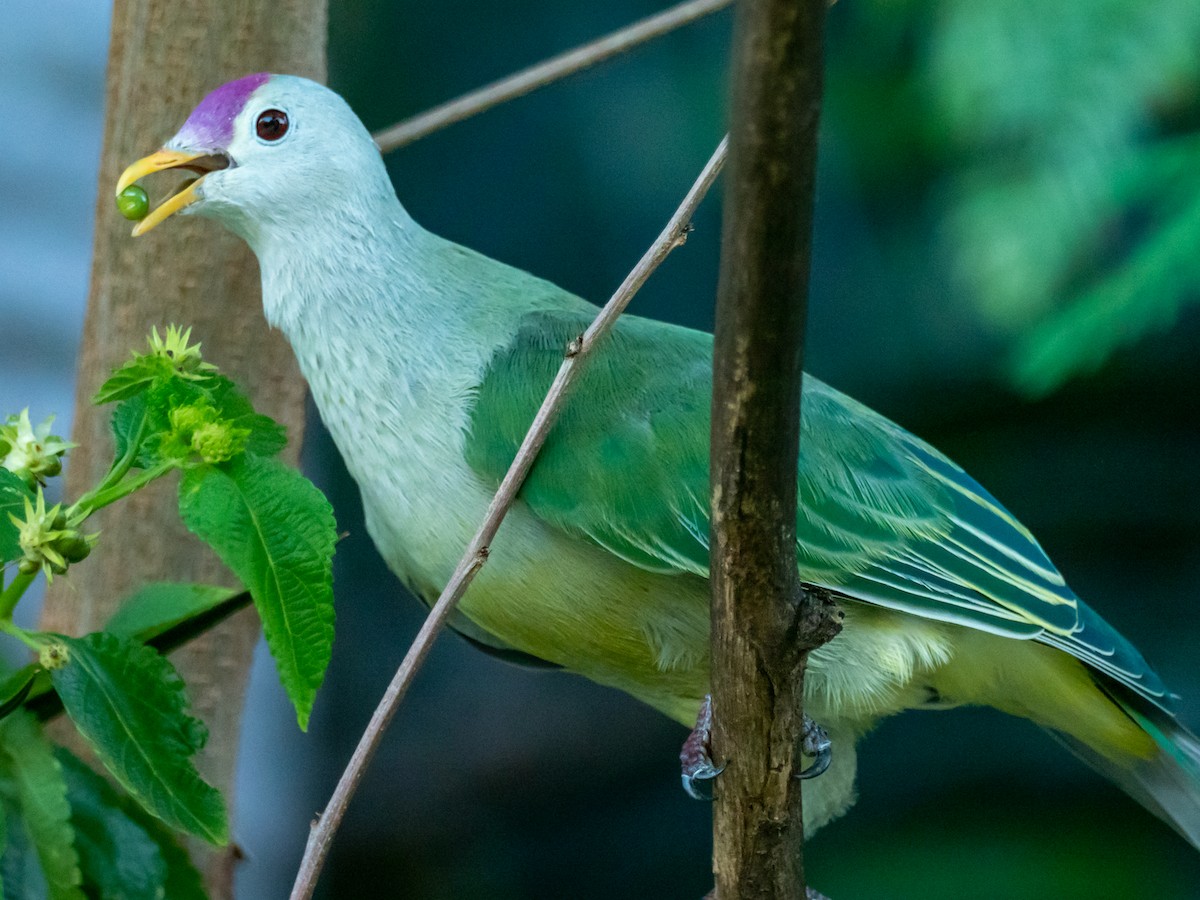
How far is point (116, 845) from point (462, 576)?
1.33 feet

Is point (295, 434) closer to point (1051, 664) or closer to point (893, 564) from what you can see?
point (893, 564)

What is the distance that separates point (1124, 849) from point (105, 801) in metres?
2.04

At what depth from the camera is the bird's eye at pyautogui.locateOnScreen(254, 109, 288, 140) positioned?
56.5 inches

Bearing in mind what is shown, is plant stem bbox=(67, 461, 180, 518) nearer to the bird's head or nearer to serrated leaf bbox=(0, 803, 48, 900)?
serrated leaf bbox=(0, 803, 48, 900)

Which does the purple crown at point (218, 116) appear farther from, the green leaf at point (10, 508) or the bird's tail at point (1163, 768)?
the bird's tail at point (1163, 768)

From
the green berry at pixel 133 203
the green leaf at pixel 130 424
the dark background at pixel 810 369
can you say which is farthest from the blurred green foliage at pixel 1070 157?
the green leaf at pixel 130 424

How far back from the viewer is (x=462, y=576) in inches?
40.4

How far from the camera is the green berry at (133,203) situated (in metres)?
1.37

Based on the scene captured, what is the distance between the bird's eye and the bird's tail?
48.4 inches

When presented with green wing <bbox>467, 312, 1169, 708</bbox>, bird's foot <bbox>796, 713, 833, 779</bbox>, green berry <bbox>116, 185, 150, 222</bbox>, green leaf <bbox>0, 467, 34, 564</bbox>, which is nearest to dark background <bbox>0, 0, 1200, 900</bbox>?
green wing <bbox>467, 312, 1169, 708</bbox>

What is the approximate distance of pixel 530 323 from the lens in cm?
144

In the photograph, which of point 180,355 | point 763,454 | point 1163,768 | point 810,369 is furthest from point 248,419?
point 810,369

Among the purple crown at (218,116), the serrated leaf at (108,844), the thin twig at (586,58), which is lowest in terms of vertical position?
the serrated leaf at (108,844)

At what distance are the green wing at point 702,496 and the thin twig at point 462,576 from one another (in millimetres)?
270
